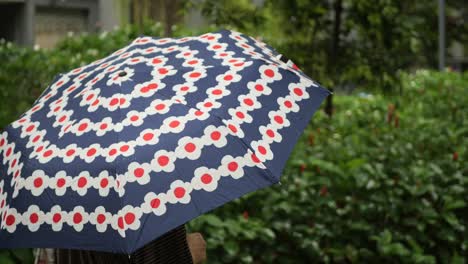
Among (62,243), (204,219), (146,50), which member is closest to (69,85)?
(146,50)

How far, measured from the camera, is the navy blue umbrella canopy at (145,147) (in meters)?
3.10

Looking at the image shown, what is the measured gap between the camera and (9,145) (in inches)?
144

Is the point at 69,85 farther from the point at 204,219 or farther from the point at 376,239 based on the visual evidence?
the point at 376,239

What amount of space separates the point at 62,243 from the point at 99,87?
2.19 feet

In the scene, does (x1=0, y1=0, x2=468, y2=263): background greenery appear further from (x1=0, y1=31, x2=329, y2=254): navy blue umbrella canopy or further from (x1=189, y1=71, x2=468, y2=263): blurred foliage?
(x1=0, y1=31, x2=329, y2=254): navy blue umbrella canopy

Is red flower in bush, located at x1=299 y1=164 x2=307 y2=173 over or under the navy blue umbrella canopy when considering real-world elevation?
under

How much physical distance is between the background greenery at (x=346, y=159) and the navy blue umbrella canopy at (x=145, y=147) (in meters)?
1.64

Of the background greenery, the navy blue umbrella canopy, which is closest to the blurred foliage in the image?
the background greenery

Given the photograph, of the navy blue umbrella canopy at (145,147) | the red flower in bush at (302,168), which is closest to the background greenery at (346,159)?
the red flower in bush at (302,168)

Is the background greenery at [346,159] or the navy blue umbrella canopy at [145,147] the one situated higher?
the navy blue umbrella canopy at [145,147]

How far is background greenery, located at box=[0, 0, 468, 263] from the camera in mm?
6539

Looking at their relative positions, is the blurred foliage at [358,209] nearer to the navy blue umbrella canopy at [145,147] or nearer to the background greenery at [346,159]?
the background greenery at [346,159]

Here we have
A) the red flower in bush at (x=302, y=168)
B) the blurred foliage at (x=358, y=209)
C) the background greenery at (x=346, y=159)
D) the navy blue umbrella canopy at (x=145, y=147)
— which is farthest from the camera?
the red flower in bush at (x=302, y=168)

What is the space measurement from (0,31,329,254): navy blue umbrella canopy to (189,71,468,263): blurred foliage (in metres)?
2.53
